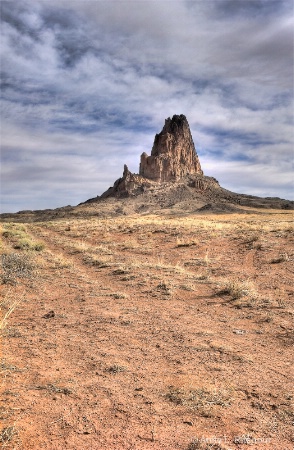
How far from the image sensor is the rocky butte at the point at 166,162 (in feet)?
330

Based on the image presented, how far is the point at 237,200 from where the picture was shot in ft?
312

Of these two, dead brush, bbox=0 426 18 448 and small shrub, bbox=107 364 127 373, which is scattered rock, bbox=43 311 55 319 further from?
dead brush, bbox=0 426 18 448

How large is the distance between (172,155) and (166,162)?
560 cm

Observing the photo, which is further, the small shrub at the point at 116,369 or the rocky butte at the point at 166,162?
the rocky butte at the point at 166,162

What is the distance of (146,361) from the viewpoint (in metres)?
5.47

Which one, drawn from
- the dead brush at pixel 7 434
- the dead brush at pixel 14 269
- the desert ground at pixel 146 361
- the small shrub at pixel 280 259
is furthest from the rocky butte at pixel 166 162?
the dead brush at pixel 7 434

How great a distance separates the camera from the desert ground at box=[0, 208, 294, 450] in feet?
Result: 12.0

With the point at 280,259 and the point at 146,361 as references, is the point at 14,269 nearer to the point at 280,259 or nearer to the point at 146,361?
the point at 146,361

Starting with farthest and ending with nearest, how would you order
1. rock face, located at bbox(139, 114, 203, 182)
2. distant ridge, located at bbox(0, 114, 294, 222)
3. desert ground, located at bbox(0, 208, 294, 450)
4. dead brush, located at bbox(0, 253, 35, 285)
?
rock face, located at bbox(139, 114, 203, 182), distant ridge, located at bbox(0, 114, 294, 222), dead brush, located at bbox(0, 253, 35, 285), desert ground, located at bbox(0, 208, 294, 450)

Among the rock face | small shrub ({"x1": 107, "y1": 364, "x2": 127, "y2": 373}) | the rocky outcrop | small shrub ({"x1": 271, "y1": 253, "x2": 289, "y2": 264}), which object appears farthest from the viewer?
the rock face

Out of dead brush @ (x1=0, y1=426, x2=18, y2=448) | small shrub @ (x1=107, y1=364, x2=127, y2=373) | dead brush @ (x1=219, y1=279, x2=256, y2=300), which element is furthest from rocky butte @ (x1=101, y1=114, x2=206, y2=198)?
dead brush @ (x1=0, y1=426, x2=18, y2=448)

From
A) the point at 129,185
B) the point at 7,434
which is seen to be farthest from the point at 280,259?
the point at 129,185

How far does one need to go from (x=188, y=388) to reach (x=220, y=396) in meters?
0.45

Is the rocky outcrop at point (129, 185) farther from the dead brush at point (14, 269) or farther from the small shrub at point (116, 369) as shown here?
the small shrub at point (116, 369)
